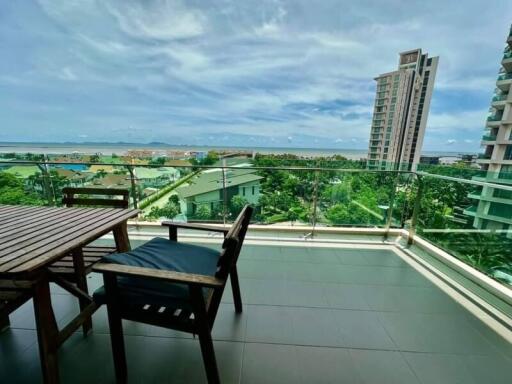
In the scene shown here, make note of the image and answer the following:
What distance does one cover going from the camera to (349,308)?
5.92 feet

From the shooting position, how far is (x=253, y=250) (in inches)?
111

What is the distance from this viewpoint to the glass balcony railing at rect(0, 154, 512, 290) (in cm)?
298

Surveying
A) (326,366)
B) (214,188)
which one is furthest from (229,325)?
(214,188)

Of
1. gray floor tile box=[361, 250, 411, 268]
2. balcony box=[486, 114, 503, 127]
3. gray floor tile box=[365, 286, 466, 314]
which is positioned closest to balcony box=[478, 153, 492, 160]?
balcony box=[486, 114, 503, 127]

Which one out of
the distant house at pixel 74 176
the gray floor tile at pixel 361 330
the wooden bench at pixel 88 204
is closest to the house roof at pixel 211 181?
the distant house at pixel 74 176

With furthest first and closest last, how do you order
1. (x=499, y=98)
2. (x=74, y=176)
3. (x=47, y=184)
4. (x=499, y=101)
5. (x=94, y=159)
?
(x=499, y=98) < (x=499, y=101) < (x=94, y=159) < (x=47, y=184) < (x=74, y=176)

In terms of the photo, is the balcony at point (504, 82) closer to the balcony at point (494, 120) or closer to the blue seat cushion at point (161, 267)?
the balcony at point (494, 120)

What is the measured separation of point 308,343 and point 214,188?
7.86 ft

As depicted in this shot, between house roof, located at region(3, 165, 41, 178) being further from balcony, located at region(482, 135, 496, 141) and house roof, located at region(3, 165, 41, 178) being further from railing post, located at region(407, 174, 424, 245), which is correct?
balcony, located at region(482, 135, 496, 141)

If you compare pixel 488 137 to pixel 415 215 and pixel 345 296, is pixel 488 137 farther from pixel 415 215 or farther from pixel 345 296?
pixel 345 296

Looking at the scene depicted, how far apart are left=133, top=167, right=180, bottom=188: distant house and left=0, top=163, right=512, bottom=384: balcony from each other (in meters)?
0.30

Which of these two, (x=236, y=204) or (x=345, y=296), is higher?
(x=236, y=204)

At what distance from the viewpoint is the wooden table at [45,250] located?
89 centimetres

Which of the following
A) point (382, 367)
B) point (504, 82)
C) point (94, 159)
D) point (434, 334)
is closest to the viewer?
point (382, 367)
